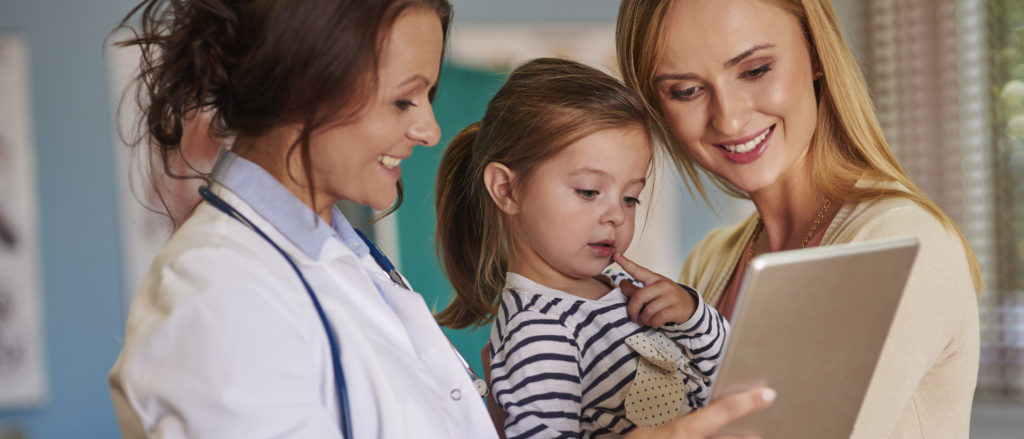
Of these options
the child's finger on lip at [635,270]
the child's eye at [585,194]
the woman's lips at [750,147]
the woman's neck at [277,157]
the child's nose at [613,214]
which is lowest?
the child's finger on lip at [635,270]

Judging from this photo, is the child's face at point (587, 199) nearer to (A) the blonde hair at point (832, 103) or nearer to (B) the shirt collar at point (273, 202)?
A: (A) the blonde hair at point (832, 103)

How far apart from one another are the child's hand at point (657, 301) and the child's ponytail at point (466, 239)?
0.27 metres

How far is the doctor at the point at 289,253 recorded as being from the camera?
0.84m

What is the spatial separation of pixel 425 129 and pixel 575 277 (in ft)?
1.80

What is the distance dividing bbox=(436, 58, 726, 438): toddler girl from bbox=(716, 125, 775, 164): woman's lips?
166 mm

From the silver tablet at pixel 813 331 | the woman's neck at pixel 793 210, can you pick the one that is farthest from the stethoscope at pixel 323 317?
the woman's neck at pixel 793 210

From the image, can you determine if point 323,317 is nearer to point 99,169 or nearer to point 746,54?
point 746,54

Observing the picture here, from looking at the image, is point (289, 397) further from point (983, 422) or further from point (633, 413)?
point (983, 422)

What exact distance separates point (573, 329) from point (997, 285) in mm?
2672

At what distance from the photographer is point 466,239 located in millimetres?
1705

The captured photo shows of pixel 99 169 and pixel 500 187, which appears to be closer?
pixel 500 187

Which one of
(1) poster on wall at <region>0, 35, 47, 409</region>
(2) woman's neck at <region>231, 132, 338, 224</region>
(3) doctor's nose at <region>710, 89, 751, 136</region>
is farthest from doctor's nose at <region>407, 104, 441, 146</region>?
(1) poster on wall at <region>0, 35, 47, 409</region>

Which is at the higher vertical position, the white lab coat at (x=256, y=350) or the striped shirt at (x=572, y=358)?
the white lab coat at (x=256, y=350)

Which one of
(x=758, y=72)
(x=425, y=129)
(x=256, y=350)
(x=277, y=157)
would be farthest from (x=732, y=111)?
(x=256, y=350)
